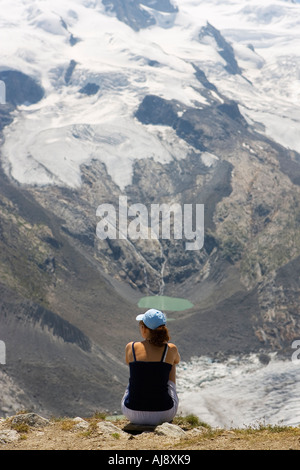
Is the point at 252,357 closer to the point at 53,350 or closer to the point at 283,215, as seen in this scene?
the point at 53,350

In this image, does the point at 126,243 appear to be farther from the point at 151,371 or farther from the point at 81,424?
the point at 151,371

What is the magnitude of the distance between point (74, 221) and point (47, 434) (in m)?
125

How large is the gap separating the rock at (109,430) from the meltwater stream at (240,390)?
200 feet

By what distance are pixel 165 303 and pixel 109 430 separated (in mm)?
113246

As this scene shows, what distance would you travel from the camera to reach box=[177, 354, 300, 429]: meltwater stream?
76250 mm

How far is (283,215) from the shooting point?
442 ft

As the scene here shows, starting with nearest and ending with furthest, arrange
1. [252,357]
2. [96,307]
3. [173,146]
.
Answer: [252,357]
[96,307]
[173,146]

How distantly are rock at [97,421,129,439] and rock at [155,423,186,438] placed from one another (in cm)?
64

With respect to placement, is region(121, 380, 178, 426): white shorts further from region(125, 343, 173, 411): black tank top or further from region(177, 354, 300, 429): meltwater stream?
region(177, 354, 300, 429): meltwater stream

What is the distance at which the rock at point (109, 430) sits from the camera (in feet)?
38.4

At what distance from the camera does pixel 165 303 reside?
409ft

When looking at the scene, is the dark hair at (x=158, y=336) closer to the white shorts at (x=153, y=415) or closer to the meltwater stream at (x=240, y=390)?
the white shorts at (x=153, y=415)

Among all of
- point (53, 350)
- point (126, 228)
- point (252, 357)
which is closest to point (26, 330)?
point (53, 350)

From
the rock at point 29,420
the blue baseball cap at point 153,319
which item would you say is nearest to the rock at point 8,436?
the rock at point 29,420
